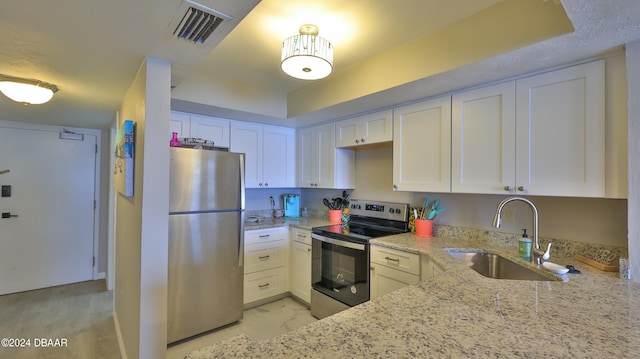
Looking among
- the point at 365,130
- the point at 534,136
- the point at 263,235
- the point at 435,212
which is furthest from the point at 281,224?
the point at 534,136

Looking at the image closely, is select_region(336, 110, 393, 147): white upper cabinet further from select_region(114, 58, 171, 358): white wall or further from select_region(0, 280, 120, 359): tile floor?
select_region(0, 280, 120, 359): tile floor

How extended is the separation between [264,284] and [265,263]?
0.22m

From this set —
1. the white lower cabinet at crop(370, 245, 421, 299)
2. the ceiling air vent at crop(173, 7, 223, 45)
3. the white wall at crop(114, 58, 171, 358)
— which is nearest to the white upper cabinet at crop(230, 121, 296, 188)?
the white wall at crop(114, 58, 171, 358)

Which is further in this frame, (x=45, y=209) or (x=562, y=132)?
(x=45, y=209)

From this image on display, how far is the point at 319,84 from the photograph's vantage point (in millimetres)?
2795

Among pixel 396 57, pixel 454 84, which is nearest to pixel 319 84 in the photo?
pixel 396 57

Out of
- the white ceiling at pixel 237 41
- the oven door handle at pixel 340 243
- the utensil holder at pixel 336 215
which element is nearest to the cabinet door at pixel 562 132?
the white ceiling at pixel 237 41

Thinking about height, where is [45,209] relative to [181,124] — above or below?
below

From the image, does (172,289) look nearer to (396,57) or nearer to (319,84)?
(319,84)

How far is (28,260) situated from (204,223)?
2.90 meters

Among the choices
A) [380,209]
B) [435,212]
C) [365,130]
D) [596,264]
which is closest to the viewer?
[596,264]

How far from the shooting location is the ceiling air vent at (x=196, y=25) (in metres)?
1.25

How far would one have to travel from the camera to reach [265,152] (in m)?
3.44

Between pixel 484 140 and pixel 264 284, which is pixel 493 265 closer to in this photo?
pixel 484 140
